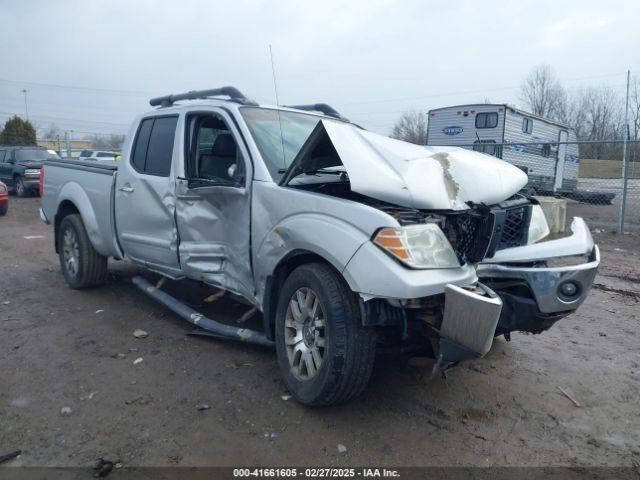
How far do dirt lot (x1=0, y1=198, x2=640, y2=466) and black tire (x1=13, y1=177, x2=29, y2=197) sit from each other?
49.4ft

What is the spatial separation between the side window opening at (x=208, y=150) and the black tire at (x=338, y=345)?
1563 mm

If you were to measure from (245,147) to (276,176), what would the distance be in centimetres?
39

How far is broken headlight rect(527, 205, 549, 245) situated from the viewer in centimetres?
352

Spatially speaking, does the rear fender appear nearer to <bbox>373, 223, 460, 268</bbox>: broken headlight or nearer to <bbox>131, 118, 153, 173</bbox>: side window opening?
<bbox>131, 118, 153, 173</bbox>: side window opening

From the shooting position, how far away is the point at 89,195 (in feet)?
18.6

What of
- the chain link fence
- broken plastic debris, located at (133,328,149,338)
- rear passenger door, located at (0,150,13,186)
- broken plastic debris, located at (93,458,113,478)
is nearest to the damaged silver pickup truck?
broken plastic debris, located at (133,328,149,338)

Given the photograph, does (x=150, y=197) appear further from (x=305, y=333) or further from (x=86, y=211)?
(x=305, y=333)

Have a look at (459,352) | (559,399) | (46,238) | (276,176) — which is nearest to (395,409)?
(459,352)

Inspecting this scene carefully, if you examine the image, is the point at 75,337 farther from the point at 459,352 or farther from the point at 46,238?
the point at 46,238

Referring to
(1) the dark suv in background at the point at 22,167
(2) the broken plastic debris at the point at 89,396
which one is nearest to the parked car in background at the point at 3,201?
(1) the dark suv in background at the point at 22,167

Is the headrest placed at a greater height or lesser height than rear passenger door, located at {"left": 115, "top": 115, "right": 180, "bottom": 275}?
greater

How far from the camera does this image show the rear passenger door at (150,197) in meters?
4.57

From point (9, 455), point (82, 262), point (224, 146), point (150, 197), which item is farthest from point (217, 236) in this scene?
point (82, 262)

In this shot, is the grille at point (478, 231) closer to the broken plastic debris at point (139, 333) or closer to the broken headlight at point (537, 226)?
the broken headlight at point (537, 226)
